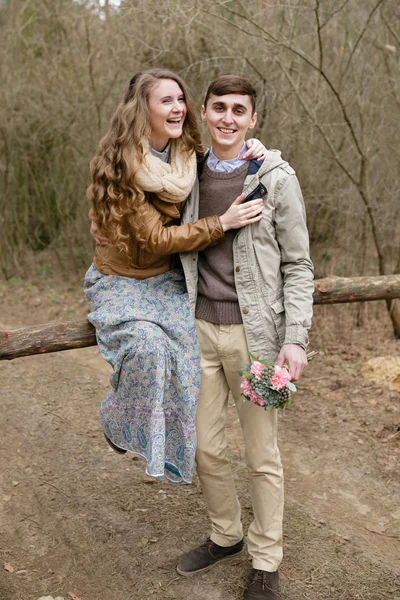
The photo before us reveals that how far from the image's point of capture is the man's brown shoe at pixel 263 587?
3070 mm

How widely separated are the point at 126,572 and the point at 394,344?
4.42 metres

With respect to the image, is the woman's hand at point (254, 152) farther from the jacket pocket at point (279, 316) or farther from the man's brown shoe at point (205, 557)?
the man's brown shoe at point (205, 557)

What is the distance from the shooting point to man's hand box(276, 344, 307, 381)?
2.82 m

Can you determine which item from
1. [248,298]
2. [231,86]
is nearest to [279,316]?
[248,298]

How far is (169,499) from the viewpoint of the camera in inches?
165

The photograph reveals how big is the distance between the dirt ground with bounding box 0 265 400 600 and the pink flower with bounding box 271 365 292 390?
1.23m

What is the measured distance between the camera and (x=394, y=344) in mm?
6973

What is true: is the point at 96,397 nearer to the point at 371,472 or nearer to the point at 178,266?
the point at 371,472

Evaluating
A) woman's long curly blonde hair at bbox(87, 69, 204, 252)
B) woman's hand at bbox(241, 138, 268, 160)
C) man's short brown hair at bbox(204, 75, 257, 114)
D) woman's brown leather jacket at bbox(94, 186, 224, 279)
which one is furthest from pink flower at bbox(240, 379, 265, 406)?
man's short brown hair at bbox(204, 75, 257, 114)

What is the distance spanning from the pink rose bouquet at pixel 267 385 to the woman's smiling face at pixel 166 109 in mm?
1104

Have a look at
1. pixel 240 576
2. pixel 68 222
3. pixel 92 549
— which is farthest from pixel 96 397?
pixel 68 222

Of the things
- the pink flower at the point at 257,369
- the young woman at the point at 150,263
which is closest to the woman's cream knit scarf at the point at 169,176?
the young woman at the point at 150,263

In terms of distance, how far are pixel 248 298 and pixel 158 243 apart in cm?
47

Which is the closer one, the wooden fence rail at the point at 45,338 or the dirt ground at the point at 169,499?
the wooden fence rail at the point at 45,338
